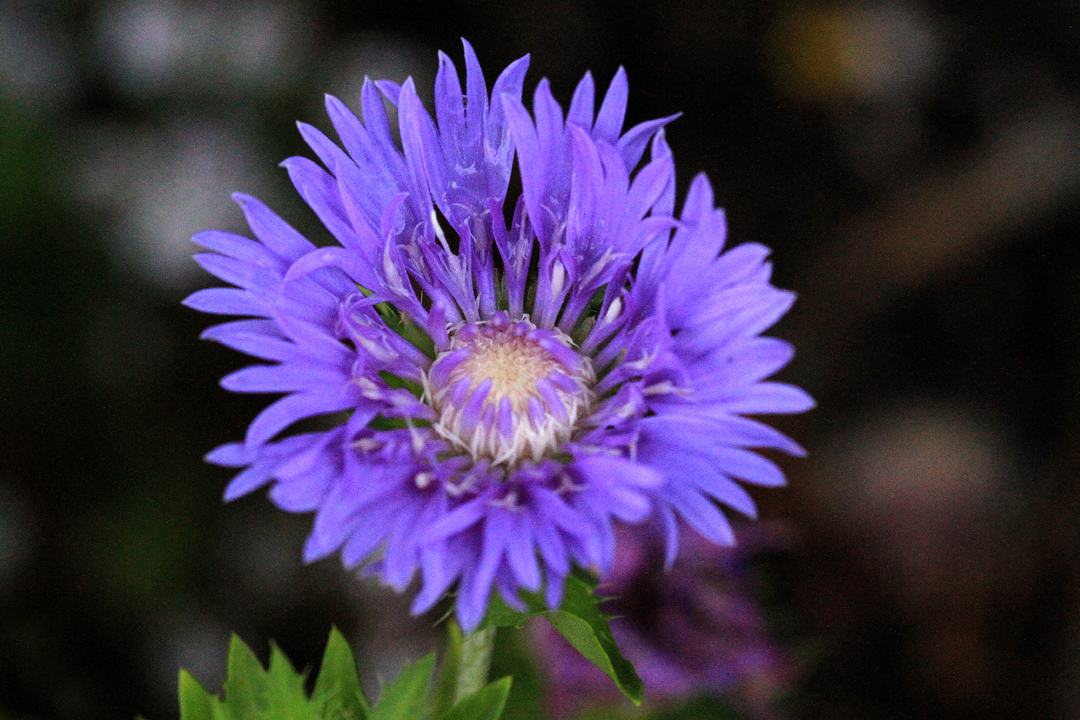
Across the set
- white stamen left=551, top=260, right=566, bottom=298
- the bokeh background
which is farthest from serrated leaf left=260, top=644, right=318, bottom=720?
the bokeh background

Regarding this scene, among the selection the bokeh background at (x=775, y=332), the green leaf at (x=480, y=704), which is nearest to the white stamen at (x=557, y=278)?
the green leaf at (x=480, y=704)

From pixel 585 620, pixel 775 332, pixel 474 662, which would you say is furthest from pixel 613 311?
pixel 775 332

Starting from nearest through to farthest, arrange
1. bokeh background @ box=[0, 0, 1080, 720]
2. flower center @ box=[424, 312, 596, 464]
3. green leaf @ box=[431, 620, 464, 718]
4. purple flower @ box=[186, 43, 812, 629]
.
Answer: purple flower @ box=[186, 43, 812, 629]
flower center @ box=[424, 312, 596, 464]
green leaf @ box=[431, 620, 464, 718]
bokeh background @ box=[0, 0, 1080, 720]

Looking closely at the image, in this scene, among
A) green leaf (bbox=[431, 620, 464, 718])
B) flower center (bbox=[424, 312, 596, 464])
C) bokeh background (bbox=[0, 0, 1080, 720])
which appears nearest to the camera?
flower center (bbox=[424, 312, 596, 464])

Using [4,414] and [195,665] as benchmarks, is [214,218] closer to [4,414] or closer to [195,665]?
[4,414]

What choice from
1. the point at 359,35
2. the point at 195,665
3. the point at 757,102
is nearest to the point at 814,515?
the point at 757,102

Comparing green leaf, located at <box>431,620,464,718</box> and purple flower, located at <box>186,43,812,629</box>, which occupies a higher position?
purple flower, located at <box>186,43,812,629</box>

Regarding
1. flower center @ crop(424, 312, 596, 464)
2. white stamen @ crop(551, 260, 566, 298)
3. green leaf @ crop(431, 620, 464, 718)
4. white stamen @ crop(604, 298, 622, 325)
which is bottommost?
green leaf @ crop(431, 620, 464, 718)

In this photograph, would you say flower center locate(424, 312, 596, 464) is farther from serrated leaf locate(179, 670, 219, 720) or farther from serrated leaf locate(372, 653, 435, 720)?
serrated leaf locate(179, 670, 219, 720)
